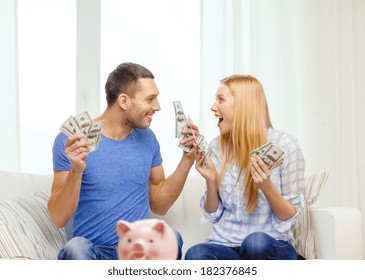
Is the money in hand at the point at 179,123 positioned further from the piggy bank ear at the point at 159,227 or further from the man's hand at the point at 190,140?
the piggy bank ear at the point at 159,227

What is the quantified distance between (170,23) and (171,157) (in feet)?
2.65

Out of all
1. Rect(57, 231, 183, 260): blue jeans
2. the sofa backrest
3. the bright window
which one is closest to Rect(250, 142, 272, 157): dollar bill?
Rect(57, 231, 183, 260): blue jeans

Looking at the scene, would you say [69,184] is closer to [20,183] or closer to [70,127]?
[70,127]

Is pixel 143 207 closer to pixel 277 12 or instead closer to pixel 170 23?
pixel 170 23

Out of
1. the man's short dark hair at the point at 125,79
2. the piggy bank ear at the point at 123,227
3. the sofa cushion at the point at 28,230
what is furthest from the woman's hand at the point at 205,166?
the piggy bank ear at the point at 123,227

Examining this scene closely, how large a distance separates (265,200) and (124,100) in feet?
2.19

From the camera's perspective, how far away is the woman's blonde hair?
7.35ft

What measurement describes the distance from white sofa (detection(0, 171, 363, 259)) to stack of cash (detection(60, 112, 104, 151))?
397 mm

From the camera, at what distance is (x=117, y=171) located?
227cm

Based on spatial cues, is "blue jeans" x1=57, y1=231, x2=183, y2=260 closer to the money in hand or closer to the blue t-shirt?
the blue t-shirt

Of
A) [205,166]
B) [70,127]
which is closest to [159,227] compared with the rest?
[70,127]

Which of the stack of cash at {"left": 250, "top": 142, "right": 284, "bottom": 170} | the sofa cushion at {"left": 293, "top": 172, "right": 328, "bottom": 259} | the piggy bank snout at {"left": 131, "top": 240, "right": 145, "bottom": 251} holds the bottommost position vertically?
the sofa cushion at {"left": 293, "top": 172, "right": 328, "bottom": 259}

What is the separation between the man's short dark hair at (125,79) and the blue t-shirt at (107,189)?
195 millimetres

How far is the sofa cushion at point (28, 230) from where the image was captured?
199cm
